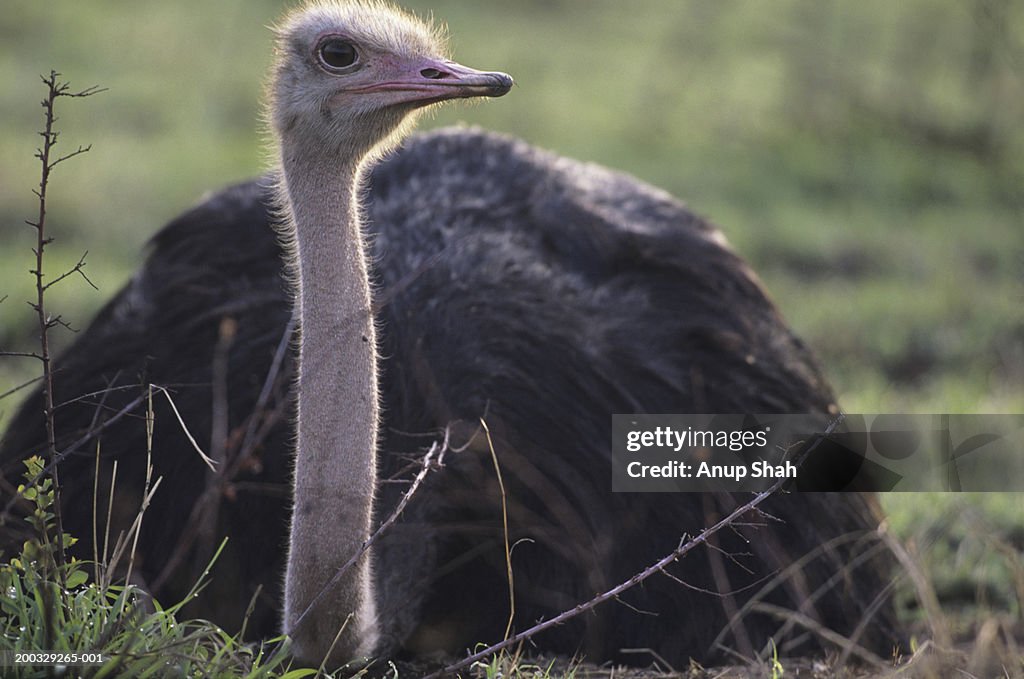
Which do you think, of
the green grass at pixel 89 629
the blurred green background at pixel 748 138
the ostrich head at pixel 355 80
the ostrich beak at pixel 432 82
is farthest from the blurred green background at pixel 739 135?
the ostrich beak at pixel 432 82

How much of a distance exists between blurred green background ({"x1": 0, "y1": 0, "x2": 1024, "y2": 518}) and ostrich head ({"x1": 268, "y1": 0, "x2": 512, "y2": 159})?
2789 mm

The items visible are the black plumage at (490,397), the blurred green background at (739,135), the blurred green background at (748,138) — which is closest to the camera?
the black plumage at (490,397)

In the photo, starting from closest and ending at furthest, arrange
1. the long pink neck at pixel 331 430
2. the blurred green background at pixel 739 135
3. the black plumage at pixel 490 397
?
the long pink neck at pixel 331 430
the black plumage at pixel 490 397
the blurred green background at pixel 739 135

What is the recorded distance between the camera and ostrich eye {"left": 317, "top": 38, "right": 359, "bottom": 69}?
2639 mm

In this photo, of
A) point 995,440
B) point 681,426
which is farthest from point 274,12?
point 681,426

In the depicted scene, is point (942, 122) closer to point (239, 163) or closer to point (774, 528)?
point (239, 163)

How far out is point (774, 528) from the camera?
3.52 m

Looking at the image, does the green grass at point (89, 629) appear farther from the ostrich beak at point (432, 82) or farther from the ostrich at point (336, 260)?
the ostrich beak at point (432, 82)

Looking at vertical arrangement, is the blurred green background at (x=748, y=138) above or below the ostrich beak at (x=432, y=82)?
above

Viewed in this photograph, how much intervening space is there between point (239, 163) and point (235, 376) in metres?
6.20

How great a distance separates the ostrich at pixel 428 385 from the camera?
2.57 metres

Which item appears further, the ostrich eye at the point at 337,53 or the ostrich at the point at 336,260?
the ostrich eye at the point at 337,53

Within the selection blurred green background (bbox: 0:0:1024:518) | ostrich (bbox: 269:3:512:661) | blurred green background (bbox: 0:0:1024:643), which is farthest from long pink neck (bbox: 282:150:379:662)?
blurred green background (bbox: 0:0:1024:518)

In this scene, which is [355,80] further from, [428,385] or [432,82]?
[428,385]
